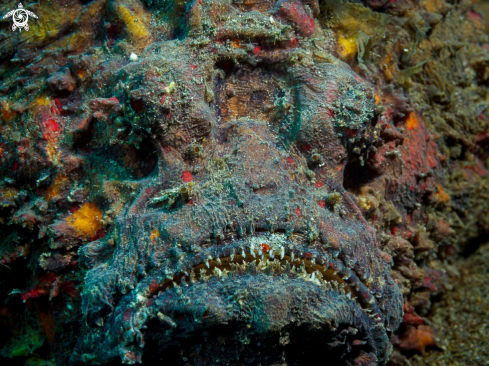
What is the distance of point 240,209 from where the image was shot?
9.77 ft

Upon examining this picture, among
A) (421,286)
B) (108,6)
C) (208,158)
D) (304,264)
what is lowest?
(421,286)

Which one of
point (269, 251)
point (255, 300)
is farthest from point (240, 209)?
point (255, 300)

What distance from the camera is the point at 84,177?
381 centimetres

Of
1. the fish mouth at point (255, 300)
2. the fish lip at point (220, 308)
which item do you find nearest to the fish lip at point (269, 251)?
the fish mouth at point (255, 300)

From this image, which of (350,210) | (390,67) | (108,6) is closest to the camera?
(350,210)

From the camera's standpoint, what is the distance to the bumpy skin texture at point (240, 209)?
2875 millimetres

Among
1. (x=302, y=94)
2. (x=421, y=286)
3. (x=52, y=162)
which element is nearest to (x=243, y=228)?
(x=302, y=94)

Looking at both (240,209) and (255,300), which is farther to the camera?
(240,209)

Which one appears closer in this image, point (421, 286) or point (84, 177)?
point (84, 177)

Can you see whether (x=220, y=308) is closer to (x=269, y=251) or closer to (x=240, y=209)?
(x=269, y=251)

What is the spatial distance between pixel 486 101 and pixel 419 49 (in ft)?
6.08

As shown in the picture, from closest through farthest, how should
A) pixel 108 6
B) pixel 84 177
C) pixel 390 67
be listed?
pixel 84 177, pixel 108 6, pixel 390 67

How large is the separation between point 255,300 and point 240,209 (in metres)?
0.66

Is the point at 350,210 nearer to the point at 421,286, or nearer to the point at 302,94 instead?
the point at 302,94
